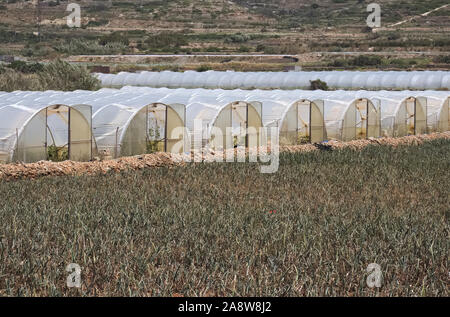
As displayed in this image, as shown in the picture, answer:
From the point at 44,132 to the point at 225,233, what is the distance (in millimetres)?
10704

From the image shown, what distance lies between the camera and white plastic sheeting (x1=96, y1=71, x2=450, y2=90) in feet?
156

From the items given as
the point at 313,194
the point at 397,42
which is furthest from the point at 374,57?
the point at 313,194

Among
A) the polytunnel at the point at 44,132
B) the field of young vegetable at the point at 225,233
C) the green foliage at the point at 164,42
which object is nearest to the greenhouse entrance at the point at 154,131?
the polytunnel at the point at 44,132

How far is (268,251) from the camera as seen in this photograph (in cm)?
905

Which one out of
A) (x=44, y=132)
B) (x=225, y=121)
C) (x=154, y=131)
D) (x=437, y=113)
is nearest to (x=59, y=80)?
(x=225, y=121)

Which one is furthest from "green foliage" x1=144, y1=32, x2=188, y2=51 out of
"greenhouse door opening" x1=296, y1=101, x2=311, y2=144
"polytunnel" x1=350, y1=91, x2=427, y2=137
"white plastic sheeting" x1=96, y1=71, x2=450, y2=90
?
"greenhouse door opening" x1=296, y1=101, x2=311, y2=144

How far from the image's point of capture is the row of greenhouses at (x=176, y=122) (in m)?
19.1

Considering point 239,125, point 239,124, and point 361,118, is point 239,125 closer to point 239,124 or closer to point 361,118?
point 239,124

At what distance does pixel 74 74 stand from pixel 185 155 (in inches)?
933

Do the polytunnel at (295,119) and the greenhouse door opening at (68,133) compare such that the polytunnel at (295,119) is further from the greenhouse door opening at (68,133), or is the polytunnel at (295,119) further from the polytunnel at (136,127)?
the greenhouse door opening at (68,133)

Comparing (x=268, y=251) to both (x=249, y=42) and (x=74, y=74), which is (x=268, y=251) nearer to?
(x=74, y=74)

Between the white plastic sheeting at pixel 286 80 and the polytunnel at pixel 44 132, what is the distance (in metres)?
29.9

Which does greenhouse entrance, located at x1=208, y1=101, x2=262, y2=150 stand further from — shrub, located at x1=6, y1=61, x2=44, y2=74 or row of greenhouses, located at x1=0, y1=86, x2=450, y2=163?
shrub, located at x1=6, y1=61, x2=44, y2=74

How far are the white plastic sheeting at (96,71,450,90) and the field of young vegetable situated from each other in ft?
106
